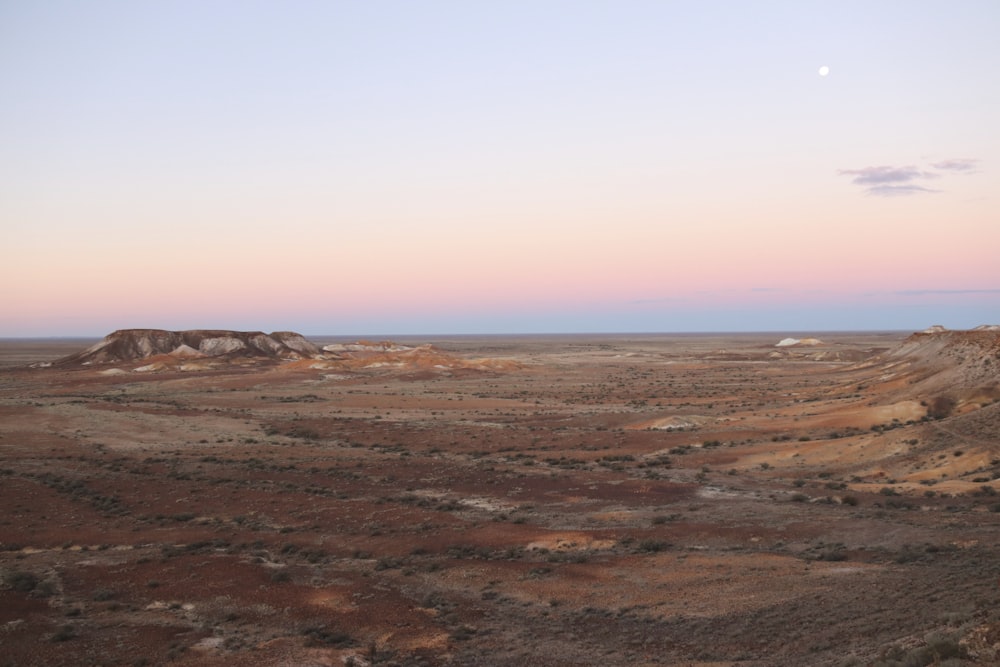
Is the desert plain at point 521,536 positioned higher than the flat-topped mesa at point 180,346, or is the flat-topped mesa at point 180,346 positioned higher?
the flat-topped mesa at point 180,346

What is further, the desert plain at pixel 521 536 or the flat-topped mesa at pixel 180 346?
the flat-topped mesa at pixel 180 346

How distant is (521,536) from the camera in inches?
895

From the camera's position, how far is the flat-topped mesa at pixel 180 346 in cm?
12100

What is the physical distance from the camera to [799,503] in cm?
2606

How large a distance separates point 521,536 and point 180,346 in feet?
389

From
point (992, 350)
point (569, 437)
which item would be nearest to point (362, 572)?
point (569, 437)

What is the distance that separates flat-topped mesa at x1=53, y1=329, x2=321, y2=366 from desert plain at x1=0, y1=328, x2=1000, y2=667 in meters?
71.2

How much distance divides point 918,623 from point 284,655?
12047 millimetres

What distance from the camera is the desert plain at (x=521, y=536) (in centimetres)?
1433

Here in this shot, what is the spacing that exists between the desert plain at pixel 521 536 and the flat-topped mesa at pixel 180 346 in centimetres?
7119

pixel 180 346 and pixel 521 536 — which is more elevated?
pixel 180 346

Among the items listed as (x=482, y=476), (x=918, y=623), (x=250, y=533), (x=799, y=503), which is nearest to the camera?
(x=918, y=623)

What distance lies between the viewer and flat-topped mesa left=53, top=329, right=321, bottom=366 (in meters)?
121

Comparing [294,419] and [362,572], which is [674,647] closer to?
[362,572]
